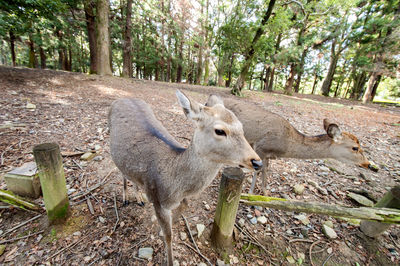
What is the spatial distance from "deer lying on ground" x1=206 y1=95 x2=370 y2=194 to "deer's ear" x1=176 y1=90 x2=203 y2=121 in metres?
2.18

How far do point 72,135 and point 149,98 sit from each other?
436 centimetres

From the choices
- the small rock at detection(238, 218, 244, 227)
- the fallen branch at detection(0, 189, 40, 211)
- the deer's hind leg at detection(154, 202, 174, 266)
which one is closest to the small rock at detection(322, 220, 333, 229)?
the small rock at detection(238, 218, 244, 227)

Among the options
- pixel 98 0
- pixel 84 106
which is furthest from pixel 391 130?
pixel 98 0

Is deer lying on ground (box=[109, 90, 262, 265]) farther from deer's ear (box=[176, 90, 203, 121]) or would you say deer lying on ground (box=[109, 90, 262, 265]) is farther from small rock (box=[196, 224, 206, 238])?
small rock (box=[196, 224, 206, 238])

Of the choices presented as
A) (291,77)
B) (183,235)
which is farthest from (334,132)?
(291,77)

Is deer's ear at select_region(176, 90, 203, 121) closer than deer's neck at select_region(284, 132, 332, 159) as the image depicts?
Yes

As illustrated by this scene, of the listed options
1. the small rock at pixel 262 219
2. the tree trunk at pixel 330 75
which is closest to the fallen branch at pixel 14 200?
the small rock at pixel 262 219

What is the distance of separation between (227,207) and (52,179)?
221 cm

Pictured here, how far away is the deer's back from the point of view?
2.22 meters

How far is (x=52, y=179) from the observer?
84.0 inches

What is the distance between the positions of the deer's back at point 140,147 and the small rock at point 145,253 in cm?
85

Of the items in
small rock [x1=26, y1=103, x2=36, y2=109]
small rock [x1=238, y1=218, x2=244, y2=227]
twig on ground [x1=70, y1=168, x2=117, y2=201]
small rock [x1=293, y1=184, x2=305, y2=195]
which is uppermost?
small rock [x1=26, y1=103, x2=36, y2=109]

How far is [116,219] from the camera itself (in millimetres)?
2637

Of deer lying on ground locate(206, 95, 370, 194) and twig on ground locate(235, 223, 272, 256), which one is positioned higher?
deer lying on ground locate(206, 95, 370, 194)
